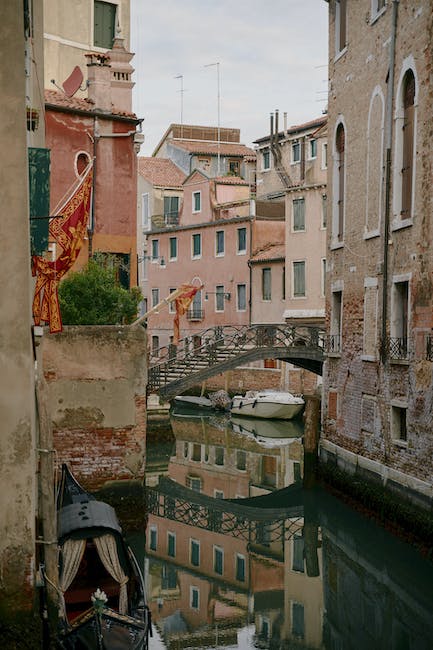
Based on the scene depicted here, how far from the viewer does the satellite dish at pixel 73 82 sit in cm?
2658

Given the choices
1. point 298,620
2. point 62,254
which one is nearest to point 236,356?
point 298,620

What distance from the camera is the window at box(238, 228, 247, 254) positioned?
40188mm

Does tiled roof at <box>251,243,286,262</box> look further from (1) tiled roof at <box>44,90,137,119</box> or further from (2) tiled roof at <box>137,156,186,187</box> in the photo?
(1) tiled roof at <box>44,90,137,119</box>

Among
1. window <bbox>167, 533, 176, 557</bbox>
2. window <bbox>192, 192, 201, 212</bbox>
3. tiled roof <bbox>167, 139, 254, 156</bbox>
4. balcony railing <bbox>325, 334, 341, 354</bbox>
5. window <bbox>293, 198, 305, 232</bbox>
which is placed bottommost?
window <bbox>167, 533, 176, 557</bbox>

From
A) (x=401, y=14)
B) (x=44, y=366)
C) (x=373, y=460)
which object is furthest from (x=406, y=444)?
(x=401, y=14)

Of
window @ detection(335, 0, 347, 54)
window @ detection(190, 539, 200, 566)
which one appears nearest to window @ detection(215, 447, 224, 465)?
window @ detection(190, 539, 200, 566)

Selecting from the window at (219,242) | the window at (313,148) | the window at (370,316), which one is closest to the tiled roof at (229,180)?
the window at (219,242)

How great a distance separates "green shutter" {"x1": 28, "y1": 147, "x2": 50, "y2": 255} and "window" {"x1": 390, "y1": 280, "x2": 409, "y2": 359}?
7.63 metres

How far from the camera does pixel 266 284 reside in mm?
38844

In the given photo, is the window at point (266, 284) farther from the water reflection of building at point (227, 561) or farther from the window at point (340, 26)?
the window at point (340, 26)

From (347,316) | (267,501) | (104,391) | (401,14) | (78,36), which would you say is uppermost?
(78,36)

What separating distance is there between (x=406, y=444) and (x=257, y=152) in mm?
30540

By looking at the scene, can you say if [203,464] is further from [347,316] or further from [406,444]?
[406,444]

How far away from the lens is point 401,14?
16.1 metres
